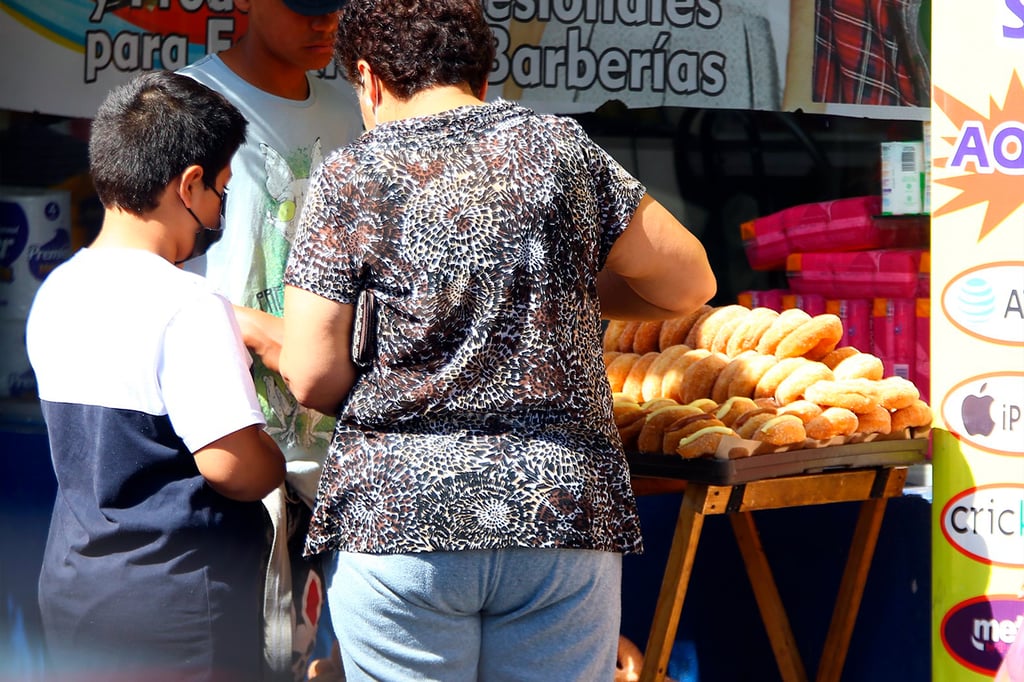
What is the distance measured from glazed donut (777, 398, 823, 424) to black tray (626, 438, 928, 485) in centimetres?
8

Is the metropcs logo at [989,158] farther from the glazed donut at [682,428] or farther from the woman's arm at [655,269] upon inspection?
the woman's arm at [655,269]

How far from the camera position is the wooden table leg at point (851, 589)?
121 inches

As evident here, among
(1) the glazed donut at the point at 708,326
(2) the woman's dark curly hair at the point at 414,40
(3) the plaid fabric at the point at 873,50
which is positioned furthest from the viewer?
(3) the plaid fabric at the point at 873,50

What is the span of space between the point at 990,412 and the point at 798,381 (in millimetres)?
425

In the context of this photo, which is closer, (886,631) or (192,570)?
(192,570)

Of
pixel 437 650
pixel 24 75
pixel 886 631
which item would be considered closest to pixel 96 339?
pixel 437 650

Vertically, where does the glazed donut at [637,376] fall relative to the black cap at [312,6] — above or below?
below

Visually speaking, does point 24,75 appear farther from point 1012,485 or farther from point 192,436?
point 1012,485

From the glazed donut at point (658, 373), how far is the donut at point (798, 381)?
0.90 ft

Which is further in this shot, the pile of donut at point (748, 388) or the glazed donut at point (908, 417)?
the glazed donut at point (908, 417)

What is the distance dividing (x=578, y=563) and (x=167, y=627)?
26.2 inches

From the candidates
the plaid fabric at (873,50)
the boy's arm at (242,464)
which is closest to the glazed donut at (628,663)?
the boy's arm at (242,464)

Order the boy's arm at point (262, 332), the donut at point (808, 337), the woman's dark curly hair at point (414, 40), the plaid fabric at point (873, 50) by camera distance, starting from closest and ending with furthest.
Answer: the woman's dark curly hair at point (414, 40) → the boy's arm at point (262, 332) → the donut at point (808, 337) → the plaid fabric at point (873, 50)

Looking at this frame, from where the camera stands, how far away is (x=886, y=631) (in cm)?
328
